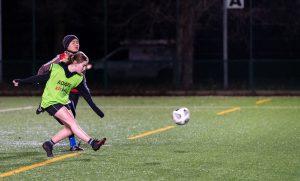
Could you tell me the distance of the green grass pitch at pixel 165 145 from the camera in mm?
10414

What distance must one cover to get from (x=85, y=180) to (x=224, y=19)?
2377 cm

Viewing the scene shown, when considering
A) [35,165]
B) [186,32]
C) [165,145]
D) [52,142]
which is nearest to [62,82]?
[52,142]

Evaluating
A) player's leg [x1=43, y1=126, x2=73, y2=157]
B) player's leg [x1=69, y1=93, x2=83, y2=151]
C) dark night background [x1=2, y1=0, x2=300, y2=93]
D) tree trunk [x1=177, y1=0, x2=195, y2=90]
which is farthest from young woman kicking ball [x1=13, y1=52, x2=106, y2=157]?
tree trunk [x1=177, y1=0, x2=195, y2=90]

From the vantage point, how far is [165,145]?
45.3ft

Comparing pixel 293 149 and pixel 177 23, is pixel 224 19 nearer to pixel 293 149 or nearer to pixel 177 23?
pixel 177 23

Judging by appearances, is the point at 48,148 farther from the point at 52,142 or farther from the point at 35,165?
the point at 35,165

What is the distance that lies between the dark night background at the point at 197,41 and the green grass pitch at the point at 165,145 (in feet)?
24.2

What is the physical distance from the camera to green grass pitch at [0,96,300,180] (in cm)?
1041

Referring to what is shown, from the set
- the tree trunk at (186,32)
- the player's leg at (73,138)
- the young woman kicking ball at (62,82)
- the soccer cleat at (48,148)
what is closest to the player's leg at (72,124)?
the young woman kicking ball at (62,82)

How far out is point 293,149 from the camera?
1294cm

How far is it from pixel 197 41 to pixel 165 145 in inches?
855

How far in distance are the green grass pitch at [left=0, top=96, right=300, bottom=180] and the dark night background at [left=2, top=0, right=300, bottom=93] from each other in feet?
24.2

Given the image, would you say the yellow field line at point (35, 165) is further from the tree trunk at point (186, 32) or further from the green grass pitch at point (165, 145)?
the tree trunk at point (186, 32)

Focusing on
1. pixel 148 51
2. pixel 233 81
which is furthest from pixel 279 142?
pixel 148 51
